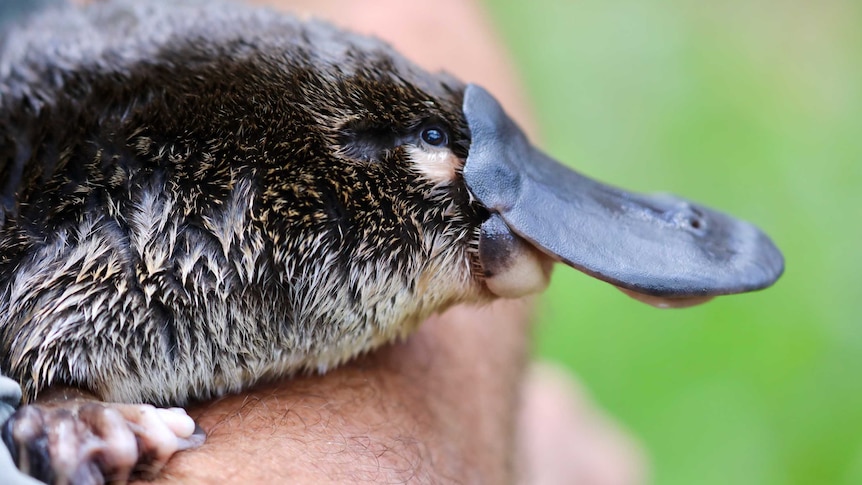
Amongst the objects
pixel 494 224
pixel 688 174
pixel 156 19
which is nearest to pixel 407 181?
pixel 494 224

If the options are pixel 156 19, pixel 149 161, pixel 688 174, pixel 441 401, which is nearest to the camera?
pixel 149 161

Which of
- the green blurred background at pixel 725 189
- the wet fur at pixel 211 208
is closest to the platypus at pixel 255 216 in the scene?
the wet fur at pixel 211 208

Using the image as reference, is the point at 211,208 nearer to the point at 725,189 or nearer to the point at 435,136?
the point at 435,136

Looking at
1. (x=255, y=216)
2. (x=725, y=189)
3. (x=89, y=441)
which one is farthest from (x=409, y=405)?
(x=725, y=189)

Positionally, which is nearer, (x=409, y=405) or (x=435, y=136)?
(x=435, y=136)

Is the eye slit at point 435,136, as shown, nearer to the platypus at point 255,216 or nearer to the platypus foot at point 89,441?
the platypus at point 255,216

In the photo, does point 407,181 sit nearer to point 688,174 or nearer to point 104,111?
point 104,111
